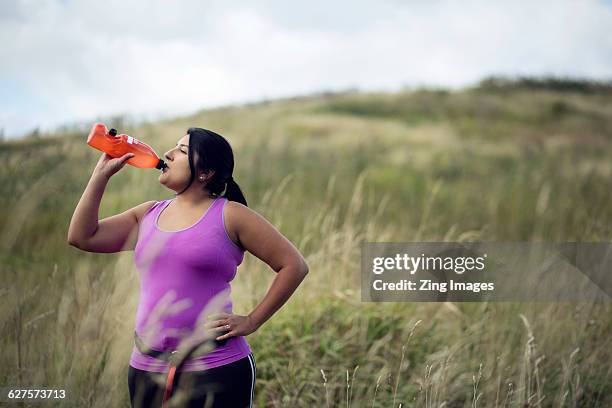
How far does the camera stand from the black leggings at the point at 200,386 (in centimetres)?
194

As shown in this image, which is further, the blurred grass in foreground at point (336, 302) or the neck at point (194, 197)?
the blurred grass in foreground at point (336, 302)

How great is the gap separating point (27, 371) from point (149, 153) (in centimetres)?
134

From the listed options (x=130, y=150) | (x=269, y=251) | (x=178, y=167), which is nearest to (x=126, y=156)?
(x=130, y=150)

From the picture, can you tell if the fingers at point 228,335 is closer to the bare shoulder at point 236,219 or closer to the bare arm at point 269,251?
the bare arm at point 269,251

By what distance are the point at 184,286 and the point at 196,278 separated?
0.04 meters

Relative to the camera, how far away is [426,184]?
8.72 metres

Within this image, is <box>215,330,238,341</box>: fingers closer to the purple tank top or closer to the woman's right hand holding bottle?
the purple tank top

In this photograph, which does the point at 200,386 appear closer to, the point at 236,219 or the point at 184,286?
the point at 184,286

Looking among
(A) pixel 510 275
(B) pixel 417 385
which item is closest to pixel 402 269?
(A) pixel 510 275

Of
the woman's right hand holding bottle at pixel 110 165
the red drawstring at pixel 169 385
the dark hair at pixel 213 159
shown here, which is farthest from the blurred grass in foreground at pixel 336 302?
the red drawstring at pixel 169 385

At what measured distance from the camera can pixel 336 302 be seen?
3.60m

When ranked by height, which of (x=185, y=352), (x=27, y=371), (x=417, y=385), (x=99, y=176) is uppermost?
(x=99, y=176)

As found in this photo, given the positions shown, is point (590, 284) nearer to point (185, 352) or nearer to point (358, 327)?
point (358, 327)

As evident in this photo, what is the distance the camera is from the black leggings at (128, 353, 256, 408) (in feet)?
6.36
